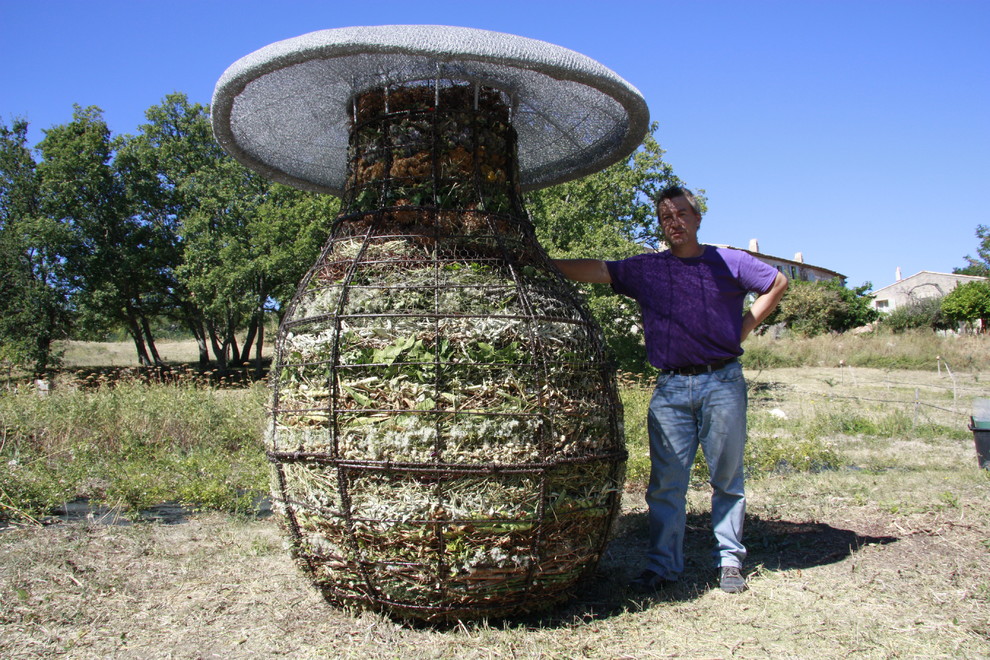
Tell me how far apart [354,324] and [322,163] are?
207cm

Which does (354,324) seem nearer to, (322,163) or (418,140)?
(418,140)

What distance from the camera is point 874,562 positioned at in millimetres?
4488

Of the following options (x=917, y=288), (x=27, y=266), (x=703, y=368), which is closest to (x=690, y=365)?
(x=703, y=368)

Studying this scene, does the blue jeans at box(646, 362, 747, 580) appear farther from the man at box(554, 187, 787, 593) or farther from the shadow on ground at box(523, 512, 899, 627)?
the shadow on ground at box(523, 512, 899, 627)

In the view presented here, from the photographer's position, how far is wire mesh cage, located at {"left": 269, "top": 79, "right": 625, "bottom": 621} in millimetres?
3082

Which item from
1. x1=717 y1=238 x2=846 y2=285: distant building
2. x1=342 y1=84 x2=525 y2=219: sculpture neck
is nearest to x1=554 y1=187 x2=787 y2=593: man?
x1=342 y1=84 x2=525 y2=219: sculpture neck

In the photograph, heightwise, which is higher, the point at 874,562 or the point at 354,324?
the point at 354,324

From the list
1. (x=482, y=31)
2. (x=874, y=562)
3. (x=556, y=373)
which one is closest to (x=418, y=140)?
(x=482, y=31)

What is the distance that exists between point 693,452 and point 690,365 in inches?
19.3

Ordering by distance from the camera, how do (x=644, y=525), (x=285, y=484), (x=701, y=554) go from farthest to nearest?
(x=644, y=525)
(x=701, y=554)
(x=285, y=484)

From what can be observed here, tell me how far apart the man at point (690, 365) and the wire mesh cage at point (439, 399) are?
0.55 meters

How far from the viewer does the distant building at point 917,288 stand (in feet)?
185

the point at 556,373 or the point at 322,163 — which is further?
the point at 322,163

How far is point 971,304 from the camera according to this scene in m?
37.5
